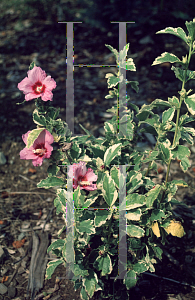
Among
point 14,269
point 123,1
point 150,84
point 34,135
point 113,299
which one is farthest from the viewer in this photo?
point 123,1

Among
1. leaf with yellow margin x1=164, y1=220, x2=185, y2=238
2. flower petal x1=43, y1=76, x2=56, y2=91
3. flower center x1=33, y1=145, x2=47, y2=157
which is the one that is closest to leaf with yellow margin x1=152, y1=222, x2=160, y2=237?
leaf with yellow margin x1=164, y1=220, x2=185, y2=238

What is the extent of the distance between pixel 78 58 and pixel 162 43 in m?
1.08

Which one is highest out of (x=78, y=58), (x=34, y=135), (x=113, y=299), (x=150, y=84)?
(x=78, y=58)

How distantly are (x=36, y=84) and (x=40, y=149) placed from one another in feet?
0.98

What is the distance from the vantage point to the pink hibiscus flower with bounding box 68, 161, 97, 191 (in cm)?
140

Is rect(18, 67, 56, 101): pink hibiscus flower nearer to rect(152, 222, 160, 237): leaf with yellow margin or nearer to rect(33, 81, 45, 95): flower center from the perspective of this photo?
rect(33, 81, 45, 95): flower center

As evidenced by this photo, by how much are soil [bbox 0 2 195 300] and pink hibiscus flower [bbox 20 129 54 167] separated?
36.9 inches

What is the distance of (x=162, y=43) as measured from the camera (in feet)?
13.0

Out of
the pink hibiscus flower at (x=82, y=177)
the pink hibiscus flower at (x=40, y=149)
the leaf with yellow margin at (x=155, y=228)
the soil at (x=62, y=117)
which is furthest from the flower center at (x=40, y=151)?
the soil at (x=62, y=117)

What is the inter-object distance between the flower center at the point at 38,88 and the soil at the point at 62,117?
3.88 ft

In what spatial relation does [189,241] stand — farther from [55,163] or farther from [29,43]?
[29,43]

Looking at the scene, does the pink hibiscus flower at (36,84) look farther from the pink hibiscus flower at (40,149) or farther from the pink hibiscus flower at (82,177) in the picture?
the pink hibiscus flower at (82,177)

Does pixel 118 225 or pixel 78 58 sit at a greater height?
pixel 78 58

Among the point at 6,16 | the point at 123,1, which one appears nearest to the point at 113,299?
the point at 123,1
